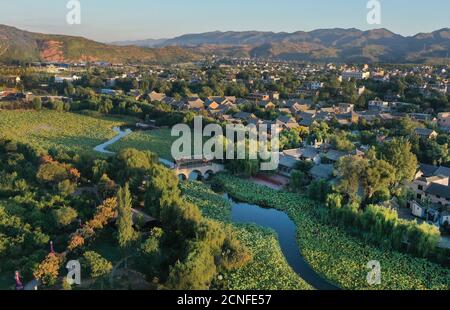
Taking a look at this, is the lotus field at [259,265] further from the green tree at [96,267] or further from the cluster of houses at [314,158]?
the cluster of houses at [314,158]

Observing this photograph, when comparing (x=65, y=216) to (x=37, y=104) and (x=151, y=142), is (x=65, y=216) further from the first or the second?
(x=37, y=104)

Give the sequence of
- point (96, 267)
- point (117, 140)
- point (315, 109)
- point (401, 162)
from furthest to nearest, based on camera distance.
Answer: point (315, 109) → point (117, 140) → point (401, 162) → point (96, 267)

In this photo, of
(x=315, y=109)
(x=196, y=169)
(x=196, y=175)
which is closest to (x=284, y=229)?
(x=196, y=169)

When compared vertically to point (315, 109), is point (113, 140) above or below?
Result: below

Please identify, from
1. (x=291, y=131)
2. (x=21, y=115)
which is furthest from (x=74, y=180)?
(x=21, y=115)

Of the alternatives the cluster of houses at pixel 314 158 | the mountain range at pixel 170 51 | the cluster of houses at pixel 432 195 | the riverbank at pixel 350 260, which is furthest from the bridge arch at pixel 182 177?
the mountain range at pixel 170 51

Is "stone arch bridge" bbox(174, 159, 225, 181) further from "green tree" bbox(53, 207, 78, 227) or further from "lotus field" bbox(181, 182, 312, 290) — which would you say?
"green tree" bbox(53, 207, 78, 227)
